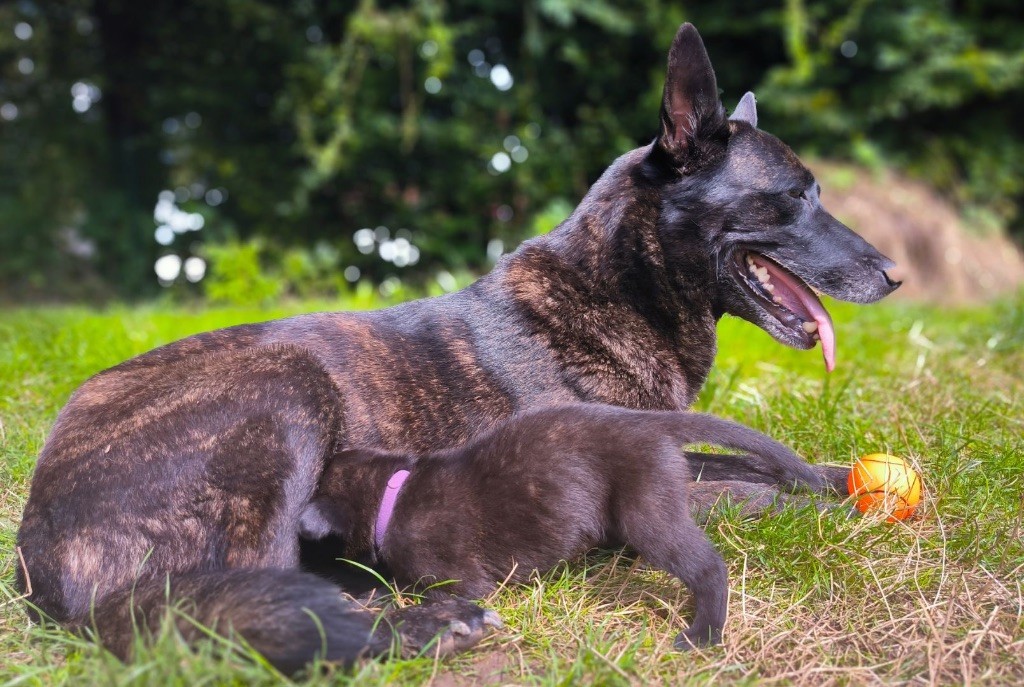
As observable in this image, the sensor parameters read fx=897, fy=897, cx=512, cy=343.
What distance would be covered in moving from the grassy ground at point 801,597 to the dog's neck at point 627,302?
0.55 m

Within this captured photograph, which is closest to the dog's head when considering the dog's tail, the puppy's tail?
the dog's tail

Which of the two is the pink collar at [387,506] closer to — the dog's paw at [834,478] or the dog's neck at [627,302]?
the dog's neck at [627,302]

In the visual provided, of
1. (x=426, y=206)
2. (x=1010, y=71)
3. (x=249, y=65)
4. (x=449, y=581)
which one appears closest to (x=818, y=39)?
(x=1010, y=71)

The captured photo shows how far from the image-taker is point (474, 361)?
292 cm

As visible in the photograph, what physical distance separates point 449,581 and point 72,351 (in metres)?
3.06

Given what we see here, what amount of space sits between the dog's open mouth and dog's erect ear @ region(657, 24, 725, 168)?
41 centimetres

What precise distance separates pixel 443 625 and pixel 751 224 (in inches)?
64.7

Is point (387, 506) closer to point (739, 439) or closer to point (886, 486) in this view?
point (739, 439)

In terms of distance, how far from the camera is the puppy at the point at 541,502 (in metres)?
2.19

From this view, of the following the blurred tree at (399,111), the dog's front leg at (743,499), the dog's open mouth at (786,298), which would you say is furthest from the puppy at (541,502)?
the blurred tree at (399,111)

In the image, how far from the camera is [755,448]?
2250 millimetres

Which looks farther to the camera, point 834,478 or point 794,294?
point 794,294

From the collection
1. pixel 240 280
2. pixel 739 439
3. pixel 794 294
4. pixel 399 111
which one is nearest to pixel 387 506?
pixel 739 439

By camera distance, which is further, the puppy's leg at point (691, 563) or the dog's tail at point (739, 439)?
the dog's tail at point (739, 439)
